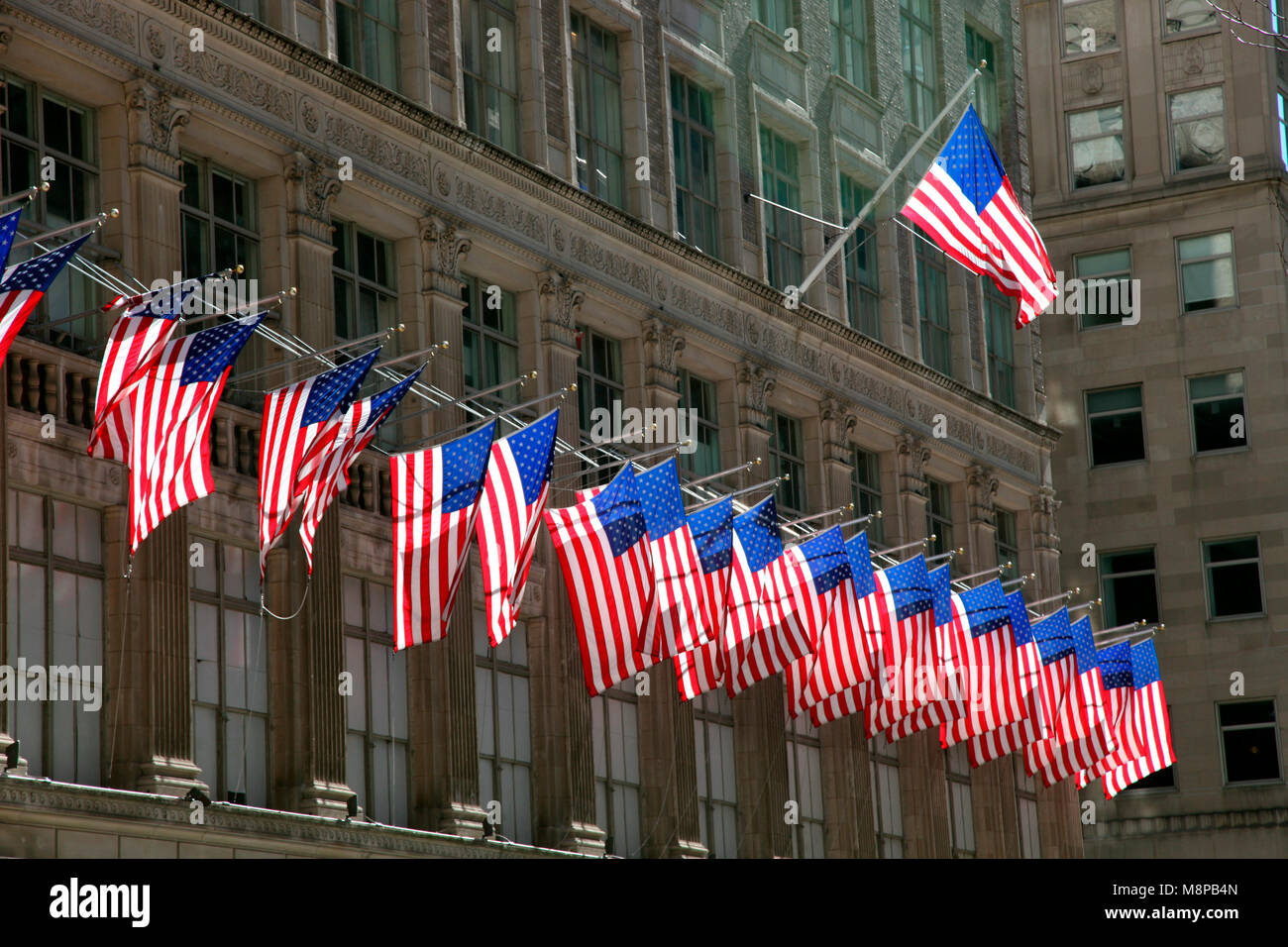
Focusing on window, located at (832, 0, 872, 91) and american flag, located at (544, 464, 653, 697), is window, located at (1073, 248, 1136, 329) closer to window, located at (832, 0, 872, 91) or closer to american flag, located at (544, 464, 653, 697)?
window, located at (832, 0, 872, 91)

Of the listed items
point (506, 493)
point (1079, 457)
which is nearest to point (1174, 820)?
point (1079, 457)

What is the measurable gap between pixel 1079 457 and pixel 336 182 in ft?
114

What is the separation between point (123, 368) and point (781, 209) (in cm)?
2391

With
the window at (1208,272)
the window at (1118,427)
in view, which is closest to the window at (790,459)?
the window at (1118,427)

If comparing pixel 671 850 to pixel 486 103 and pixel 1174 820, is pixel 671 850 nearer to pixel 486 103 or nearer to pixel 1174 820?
pixel 486 103

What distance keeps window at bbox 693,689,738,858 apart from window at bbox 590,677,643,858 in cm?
166

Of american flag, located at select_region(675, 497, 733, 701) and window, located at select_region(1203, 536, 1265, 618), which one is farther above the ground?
window, located at select_region(1203, 536, 1265, 618)

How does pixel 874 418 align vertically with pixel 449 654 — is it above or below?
above

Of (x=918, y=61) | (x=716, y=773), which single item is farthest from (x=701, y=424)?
(x=918, y=61)

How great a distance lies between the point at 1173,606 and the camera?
61.1 m

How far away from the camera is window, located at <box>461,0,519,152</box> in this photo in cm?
3712

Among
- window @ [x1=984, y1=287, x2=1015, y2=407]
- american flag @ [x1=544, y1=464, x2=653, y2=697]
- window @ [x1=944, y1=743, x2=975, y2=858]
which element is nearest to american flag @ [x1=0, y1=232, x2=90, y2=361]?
american flag @ [x1=544, y1=464, x2=653, y2=697]

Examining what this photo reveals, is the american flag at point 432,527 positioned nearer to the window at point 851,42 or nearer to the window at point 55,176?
the window at point 55,176

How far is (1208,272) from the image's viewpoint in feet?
205
